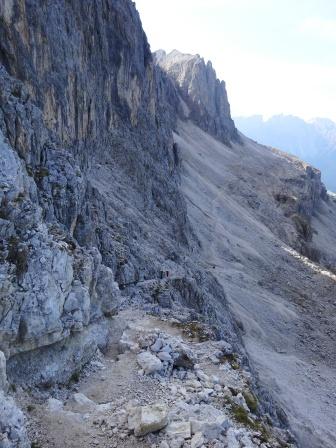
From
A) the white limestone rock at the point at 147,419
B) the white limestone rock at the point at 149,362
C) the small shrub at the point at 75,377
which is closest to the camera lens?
the white limestone rock at the point at 147,419

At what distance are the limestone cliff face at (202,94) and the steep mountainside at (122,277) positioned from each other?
5100 cm

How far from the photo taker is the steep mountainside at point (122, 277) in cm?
1485

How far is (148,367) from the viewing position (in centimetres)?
1833

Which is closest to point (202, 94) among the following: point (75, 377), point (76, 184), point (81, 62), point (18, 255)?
point (81, 62)

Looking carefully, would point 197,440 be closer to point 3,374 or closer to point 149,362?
point 149,362

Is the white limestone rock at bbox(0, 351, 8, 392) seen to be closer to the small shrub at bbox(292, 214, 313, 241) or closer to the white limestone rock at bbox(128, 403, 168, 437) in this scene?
the white limestone rock at bbox(128, 403, 168, 437)

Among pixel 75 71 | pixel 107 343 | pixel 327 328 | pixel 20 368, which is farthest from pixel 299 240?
pixel 20 368

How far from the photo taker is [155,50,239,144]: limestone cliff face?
427ft

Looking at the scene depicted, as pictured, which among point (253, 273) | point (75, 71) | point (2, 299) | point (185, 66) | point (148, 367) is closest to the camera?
point (2, 299)

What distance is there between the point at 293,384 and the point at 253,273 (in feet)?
71.0

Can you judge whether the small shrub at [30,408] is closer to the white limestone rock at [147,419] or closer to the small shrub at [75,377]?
the small shrub at [75,377]

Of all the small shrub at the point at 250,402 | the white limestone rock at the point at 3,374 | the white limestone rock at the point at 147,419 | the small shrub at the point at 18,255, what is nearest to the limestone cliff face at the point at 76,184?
the small shrub at the point at 18,255

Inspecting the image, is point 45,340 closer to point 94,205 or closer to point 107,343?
point 107,343

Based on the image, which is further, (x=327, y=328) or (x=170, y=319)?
(x=327, y=328)
